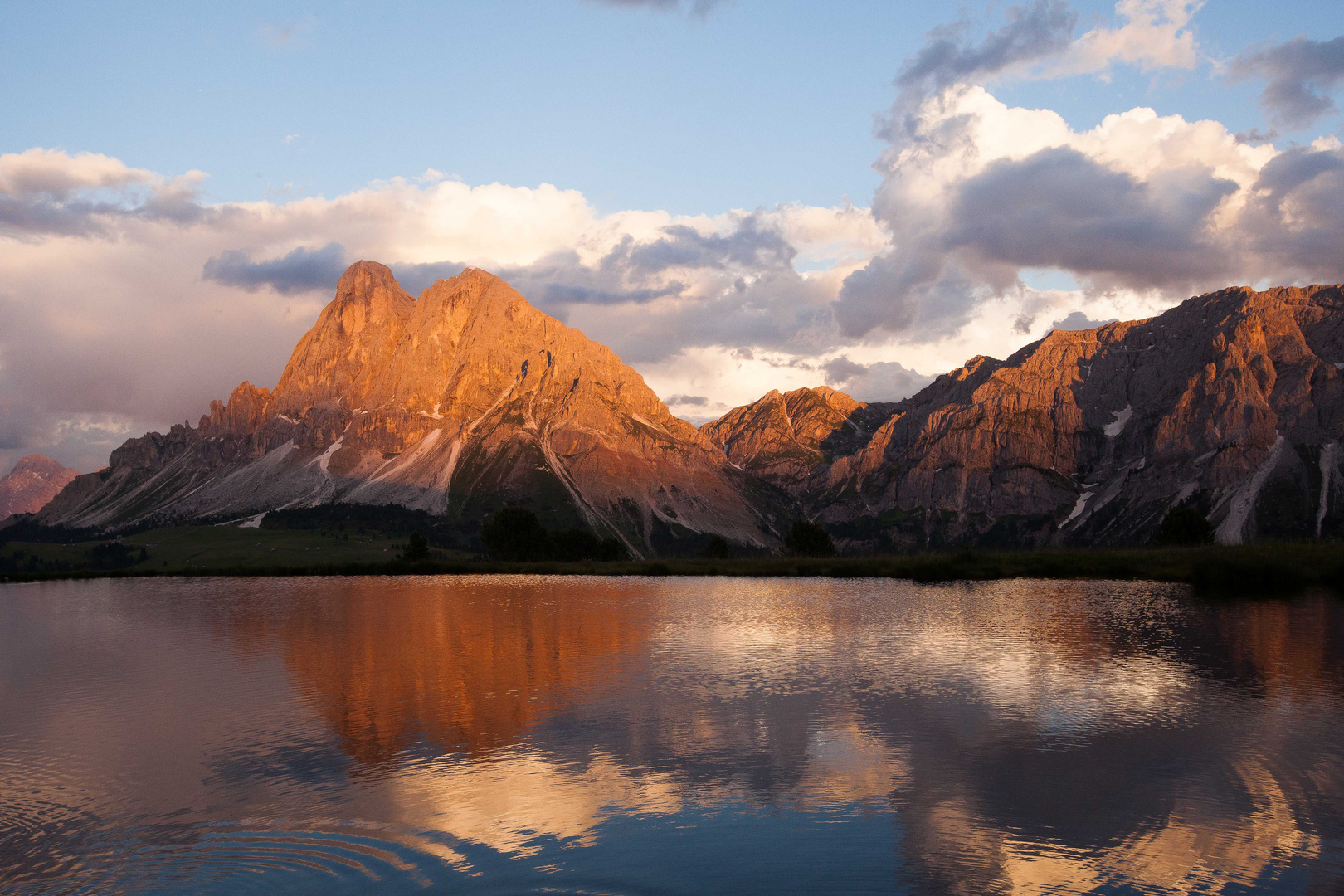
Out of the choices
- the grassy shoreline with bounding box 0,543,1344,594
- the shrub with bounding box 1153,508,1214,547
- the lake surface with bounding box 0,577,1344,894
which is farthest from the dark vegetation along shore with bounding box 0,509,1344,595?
the lake surface with bounding box 0,577,1344,894

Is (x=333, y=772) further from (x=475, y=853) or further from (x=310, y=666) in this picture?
(x=310, y=666)

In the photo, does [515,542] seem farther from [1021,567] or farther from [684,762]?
[684,762]

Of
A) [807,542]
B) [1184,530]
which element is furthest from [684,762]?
[1184,530]

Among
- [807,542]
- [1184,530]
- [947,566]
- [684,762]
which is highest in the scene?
[1184,530]

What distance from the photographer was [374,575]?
158 m

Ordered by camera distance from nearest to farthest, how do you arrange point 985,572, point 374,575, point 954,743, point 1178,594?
point 954,743, point 1178,594, point 985,572, point 374,575

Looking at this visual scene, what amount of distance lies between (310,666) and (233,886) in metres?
31.3

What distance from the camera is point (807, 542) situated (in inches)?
7372

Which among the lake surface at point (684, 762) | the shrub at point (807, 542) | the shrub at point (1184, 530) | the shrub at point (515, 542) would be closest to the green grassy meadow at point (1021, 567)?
the shrub at point (515, 542)

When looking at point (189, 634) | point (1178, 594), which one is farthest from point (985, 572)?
point (189, 634)

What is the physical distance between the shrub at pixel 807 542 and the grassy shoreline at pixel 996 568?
25.5 meters

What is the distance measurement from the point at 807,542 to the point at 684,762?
160m

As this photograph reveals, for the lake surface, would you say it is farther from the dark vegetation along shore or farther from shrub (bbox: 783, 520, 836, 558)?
shrub (bbox: 783, 520, 836, 558)

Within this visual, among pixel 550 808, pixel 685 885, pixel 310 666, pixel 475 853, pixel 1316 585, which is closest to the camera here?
pixel 685 885
